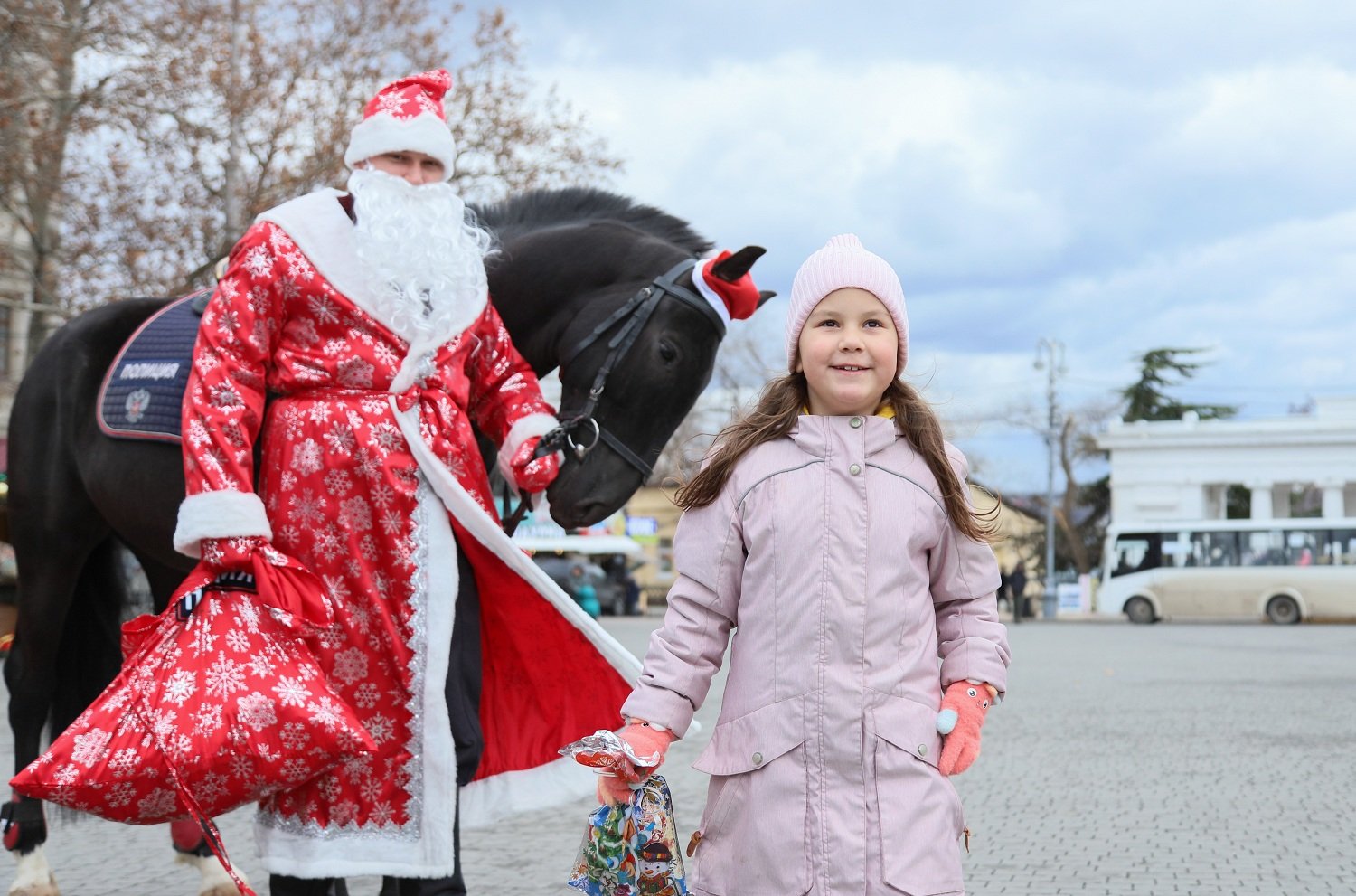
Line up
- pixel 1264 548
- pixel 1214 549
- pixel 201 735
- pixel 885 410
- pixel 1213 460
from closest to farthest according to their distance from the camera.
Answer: pixel 885 410 < pixel 201 735 < pixel 1264 548 < pixel 1214 549 < pixel 1213 460

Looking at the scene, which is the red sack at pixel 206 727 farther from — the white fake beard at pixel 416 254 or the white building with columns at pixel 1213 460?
the white building with columns at pixel 1213 460

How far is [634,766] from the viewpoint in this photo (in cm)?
260

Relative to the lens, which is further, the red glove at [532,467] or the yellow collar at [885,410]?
the red glove at [532,467]

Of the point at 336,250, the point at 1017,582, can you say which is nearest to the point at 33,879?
Answer: the point at 336,250

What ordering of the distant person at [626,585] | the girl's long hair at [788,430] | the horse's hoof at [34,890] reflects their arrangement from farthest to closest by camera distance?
1. the distant person at [626,585]
2. the horse's hoof at [34,890]
3. the girl's long hair at [788,430]

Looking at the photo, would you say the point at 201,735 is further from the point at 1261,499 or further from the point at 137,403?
the point at 1261,499

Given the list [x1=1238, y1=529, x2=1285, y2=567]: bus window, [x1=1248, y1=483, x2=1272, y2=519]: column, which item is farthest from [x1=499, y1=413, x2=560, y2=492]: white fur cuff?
[x1=1248, y1=483, x2=1272, y2=519]: column

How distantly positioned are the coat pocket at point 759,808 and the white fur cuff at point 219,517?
129 centimetres

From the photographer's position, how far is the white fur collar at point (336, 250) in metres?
3.71

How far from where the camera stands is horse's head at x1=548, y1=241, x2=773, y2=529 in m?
3.94

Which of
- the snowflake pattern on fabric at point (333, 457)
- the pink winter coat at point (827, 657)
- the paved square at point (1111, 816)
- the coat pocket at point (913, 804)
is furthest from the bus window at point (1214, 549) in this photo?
the coat pocket at point (913, 804)

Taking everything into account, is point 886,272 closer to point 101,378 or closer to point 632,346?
point 632,346

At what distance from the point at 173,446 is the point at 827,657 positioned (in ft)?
7.14

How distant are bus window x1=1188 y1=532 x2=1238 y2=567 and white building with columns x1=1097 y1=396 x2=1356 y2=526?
23.4 m
